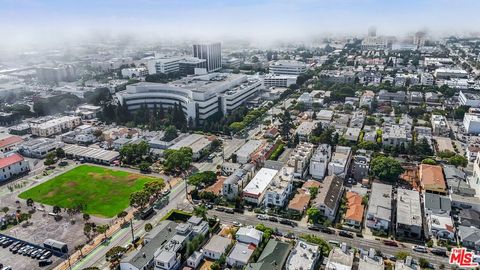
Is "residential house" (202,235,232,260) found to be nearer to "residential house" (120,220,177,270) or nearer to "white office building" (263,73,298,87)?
"residential house" (120,220,177,270)

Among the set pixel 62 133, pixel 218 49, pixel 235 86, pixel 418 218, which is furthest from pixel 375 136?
pixel 218 49

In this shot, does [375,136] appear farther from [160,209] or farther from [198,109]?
[160,209]

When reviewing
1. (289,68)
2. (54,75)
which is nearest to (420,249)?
(289,68)

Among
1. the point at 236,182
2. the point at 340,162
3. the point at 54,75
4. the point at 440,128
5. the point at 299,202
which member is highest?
the point at 54,75

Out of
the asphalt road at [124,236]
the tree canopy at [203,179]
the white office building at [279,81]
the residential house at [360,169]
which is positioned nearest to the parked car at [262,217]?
the tree canopy at [203,179]

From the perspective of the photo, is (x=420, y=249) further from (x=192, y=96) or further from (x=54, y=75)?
(x=54, y=75)

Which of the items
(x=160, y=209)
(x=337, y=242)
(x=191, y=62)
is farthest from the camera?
(x=191, y=62)

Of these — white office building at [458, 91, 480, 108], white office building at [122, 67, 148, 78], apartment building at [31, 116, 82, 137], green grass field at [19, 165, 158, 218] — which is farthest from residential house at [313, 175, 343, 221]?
white office building at [122, 67, 148, 78]
